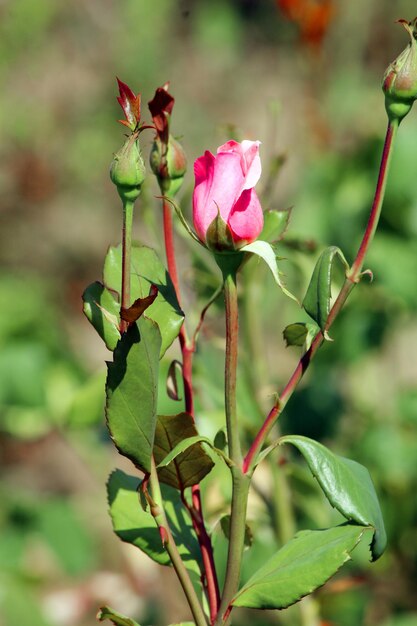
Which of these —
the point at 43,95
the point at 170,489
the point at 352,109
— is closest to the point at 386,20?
the point at 352,109

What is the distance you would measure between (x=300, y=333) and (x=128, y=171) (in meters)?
0.12

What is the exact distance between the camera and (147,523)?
0.50 metres

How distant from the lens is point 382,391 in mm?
1378

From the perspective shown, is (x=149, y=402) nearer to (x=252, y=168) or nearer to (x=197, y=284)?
(x=252, y=168)

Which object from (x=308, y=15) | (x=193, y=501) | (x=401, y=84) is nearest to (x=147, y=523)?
(x=193, y=501)

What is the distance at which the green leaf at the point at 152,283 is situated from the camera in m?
0.46

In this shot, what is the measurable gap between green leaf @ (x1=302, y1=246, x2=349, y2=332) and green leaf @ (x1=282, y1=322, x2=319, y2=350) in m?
0.02

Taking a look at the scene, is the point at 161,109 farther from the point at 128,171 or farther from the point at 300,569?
the point at 300,569

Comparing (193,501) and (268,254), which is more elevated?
(268,254)

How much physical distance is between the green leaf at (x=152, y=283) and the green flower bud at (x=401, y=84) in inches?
5.2

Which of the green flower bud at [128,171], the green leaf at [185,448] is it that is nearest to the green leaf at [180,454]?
the green leaf at [185,448]

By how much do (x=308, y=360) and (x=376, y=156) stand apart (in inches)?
31.8

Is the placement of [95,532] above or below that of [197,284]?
below

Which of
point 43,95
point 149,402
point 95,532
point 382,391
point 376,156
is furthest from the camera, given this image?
point 43,95
